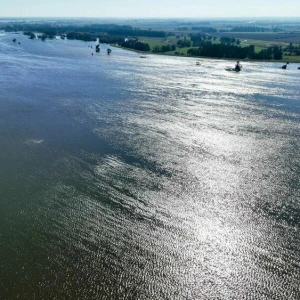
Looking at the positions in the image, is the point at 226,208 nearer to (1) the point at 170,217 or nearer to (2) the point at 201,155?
(1) the point at 170,217

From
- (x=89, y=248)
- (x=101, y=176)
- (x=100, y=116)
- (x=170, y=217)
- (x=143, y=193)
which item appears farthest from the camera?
(x=100, y=116)

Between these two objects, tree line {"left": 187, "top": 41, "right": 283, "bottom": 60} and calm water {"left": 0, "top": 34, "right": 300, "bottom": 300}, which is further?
tree line {"left": 187, "top": 41, "right": 283, "bottom": 60}

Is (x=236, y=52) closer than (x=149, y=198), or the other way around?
(x=149, y=198)

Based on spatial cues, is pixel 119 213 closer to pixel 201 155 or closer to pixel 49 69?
pixel 201 155

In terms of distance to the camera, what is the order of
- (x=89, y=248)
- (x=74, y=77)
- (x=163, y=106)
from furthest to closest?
(x=74, y=77) < (x=163, y=106) < (x=89, y=248)

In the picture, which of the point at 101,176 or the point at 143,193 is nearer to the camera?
the point at 143,193

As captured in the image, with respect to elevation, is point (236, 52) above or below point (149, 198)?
above

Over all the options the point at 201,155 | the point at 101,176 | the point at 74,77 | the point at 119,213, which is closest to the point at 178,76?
the point at 74,77

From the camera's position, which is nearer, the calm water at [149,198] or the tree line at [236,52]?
the calm water at [149,198]
